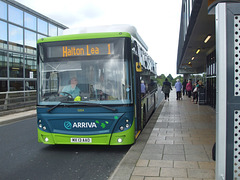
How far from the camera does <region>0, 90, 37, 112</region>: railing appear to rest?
14.4 metres

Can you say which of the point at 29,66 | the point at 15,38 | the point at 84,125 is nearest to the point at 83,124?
the point at 84,125

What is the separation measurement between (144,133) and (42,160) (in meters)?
3.25

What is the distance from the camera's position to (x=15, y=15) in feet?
68.1

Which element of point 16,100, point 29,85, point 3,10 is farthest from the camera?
point 29,85

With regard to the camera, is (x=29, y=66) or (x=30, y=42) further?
(x=30, y=42)

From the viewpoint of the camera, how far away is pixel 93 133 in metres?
6.38

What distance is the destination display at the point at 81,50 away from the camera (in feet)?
21.4

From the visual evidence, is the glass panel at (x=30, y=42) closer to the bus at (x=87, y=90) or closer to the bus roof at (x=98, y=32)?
the bus roof at (x=98, y=32)

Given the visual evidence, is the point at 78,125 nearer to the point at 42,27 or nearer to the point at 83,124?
the point at 83,124

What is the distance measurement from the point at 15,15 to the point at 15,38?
5.54 ft

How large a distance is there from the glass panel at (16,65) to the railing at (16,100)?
11.2ft

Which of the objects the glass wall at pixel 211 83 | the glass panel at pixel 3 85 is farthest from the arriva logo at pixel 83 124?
the glass panel at pixel 3 85

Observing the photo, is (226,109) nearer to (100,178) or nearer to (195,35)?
(100,178)

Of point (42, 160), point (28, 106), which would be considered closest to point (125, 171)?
point (42, 160)
